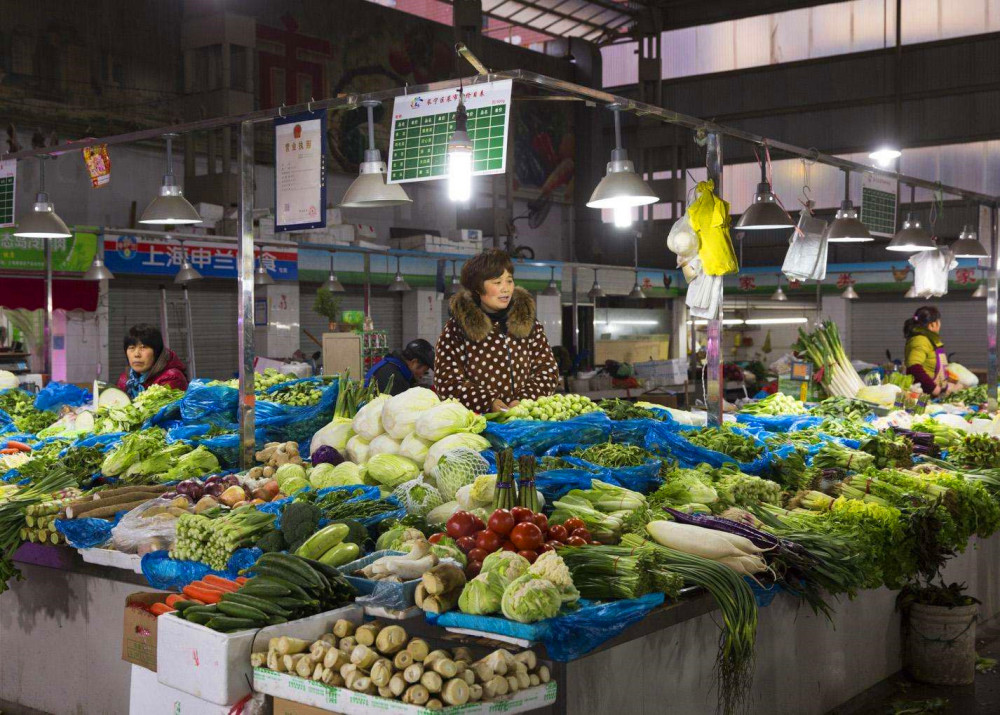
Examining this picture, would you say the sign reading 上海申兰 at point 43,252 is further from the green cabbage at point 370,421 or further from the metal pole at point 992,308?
the metal pole at point 992,308

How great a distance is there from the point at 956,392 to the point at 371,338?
6078 mm

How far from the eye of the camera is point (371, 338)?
8930 mm

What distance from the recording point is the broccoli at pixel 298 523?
416 centimetres

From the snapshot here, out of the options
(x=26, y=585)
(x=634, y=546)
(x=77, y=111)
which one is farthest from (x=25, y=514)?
(x=77, y=111)

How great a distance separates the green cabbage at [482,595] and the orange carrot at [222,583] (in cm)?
84

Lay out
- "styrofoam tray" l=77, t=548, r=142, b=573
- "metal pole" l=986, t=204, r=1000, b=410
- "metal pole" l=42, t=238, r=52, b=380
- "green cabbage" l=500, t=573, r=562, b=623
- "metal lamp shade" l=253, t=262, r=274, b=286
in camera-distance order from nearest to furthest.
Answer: "green cabbage" l=500, t=573, r=562, b=623 < "styrofoam tray" l=77, t=548, r=142, b=573 < "metal pole" l=986, t=204, r=1000, b=410 < "metal pole" l=42, t=238, r=52, b=380 < "metal lamp shade" l=253, t=262, r=274, b=286

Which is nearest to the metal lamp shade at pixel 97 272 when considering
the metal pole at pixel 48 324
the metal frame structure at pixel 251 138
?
the metal pole at pixel 48 324

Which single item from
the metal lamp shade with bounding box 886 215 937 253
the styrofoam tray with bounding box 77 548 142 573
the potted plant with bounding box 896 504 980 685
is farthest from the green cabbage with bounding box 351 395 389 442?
the metal lamp shade with bounding box 886 215 937 253

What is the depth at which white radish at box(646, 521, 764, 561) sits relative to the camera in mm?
3969

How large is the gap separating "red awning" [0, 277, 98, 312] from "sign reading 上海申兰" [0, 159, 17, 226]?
4178mm

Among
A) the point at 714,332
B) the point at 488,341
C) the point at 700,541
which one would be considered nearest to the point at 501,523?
the point at 700,541

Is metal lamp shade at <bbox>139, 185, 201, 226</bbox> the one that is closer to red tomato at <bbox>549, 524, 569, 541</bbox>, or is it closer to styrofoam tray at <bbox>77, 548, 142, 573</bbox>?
styrofoam tray at <bbox>77, 548, 142, 573</bbox>

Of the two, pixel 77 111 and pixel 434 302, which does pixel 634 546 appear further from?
pixel 434 302

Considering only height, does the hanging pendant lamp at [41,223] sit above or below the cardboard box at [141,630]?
above
